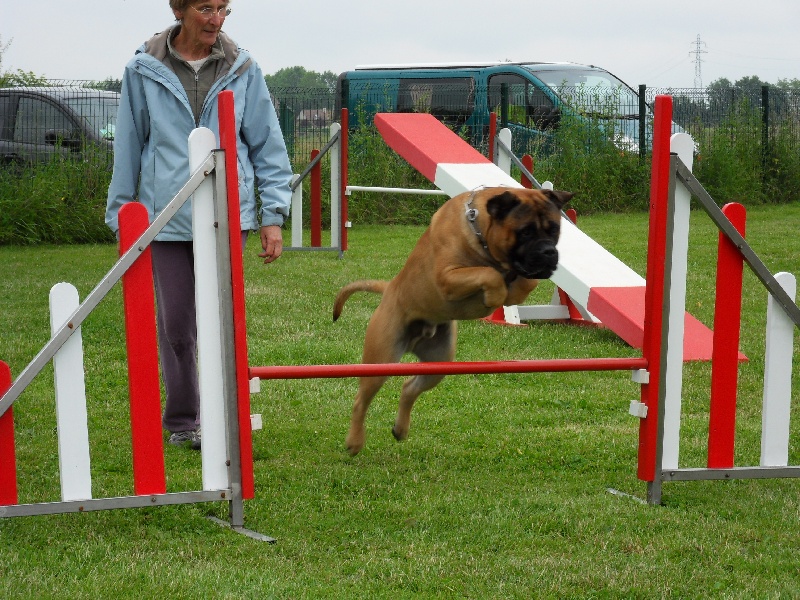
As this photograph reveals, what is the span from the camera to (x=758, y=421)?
5887 millimetres

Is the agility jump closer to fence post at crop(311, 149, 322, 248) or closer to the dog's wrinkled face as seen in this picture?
the dog's wrinkled face

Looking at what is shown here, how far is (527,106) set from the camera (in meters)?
17.2

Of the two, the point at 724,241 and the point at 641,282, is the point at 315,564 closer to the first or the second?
the point at 724,241

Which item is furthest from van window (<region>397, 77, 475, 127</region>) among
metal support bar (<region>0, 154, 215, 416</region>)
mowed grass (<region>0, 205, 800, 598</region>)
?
metal support bar (<region>0, 154, 215, 416</region>)

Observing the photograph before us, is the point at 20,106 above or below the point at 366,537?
above

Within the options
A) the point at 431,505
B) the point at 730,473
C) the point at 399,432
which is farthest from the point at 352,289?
the point at 730,473

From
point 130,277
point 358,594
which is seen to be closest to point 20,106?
point 130,277

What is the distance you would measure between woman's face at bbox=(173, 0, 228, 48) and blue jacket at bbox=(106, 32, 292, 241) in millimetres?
179

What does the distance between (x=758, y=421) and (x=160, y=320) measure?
330 cm

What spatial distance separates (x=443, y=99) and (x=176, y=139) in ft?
44.6

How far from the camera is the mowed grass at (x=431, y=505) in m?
3.59

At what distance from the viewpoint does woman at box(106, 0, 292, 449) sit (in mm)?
4805

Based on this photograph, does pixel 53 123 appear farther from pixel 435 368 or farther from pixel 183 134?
pixel 435 368

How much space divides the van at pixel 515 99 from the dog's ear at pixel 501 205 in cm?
1222
